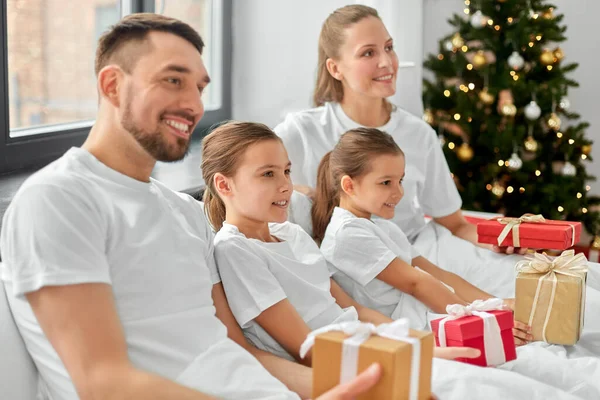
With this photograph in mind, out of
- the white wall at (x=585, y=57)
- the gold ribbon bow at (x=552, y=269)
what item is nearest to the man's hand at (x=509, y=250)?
the gold ribbon bow at (x=552, y=269)

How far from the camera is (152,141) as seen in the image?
1.54m

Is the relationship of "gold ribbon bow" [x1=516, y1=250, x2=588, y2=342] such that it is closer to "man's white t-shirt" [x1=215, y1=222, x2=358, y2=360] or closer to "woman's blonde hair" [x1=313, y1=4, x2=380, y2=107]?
"man's white t-shirt" [x1=215, y1=222, x2=358, y2=360]

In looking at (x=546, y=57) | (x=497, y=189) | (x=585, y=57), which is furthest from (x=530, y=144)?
(x=585, y=57)

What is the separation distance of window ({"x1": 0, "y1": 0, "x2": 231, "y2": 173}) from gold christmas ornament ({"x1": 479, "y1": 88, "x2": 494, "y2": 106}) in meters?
1.70

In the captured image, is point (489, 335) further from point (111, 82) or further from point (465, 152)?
point (465, 152)

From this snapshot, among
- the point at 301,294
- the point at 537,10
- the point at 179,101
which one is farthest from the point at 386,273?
the point at 537,10

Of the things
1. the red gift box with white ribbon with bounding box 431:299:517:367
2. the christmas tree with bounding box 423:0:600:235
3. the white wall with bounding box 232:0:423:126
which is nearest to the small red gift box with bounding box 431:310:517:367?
the red gift box with white ribbon with bounding box 431:299:517:367

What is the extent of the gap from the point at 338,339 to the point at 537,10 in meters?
3.23

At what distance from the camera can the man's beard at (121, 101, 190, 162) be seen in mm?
1528

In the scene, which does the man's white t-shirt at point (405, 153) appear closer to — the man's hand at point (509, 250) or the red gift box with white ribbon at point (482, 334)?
the man's hand at point (509, 250)

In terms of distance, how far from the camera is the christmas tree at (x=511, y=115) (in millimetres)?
4133

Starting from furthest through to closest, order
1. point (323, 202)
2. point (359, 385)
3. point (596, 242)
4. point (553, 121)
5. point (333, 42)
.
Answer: point (596, 242), point (553, 121), point (333, 42), point (323, 202), point (359, 385)

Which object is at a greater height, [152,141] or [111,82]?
A: [111,82]

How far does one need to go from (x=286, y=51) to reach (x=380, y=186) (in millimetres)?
1842
